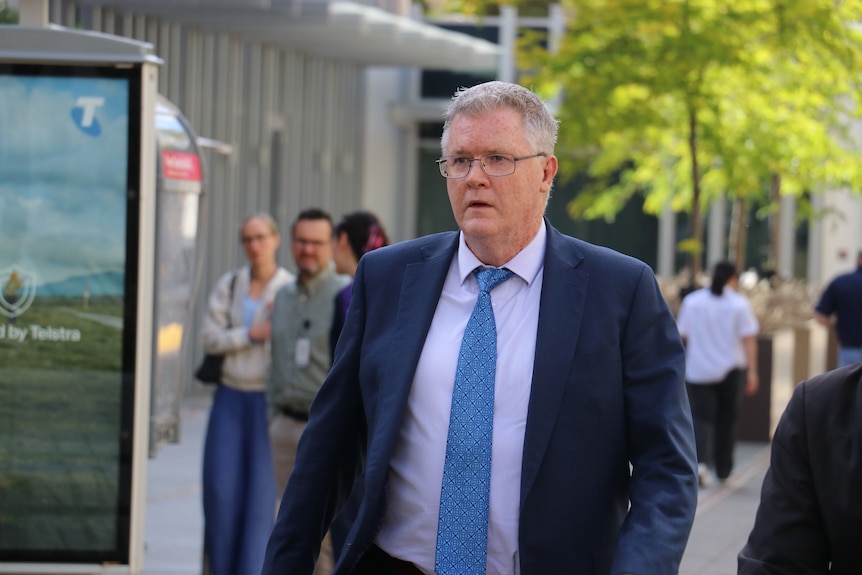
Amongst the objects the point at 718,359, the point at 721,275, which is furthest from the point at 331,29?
the point at 718,359

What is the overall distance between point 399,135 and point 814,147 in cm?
1243

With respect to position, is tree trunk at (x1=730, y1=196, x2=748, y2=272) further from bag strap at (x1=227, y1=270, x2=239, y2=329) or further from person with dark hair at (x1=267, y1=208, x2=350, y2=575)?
person with dark hair at (x1=267, y1=208, x2=350, y2=575)

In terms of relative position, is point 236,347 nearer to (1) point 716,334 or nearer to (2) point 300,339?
(2) point 300,339

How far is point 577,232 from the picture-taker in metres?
30.7

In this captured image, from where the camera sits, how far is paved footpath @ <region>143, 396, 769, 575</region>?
8906mm

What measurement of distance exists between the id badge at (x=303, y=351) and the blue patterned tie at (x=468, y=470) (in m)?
3.80

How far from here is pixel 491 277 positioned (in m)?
3.65

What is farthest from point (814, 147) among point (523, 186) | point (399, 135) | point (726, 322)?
point (523, 186)

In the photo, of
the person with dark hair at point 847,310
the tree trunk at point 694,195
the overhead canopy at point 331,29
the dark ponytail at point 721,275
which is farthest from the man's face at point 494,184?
the overhead canopy at point 331,29

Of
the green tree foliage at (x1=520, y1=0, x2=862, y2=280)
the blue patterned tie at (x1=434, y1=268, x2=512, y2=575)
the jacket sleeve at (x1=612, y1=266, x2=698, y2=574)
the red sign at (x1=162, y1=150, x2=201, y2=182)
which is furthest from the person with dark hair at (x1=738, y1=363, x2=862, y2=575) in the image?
the green tree foliage at (x1=520, y1=0, x2=862, y2=280)

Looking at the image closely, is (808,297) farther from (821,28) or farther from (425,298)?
(425,298)

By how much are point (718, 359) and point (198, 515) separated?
14.7ft

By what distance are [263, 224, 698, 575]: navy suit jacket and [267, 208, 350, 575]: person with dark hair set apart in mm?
3478

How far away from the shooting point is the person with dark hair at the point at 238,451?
761 cm
